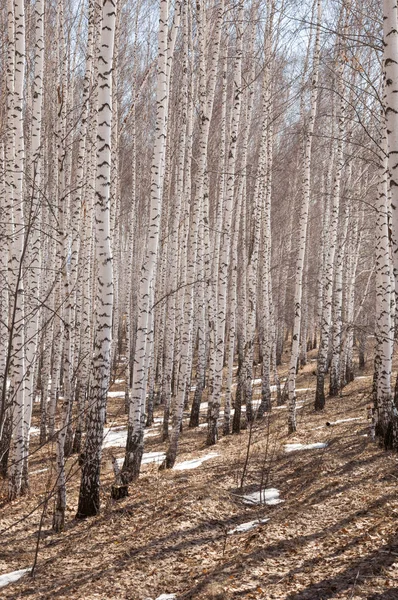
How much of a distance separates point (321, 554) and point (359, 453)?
11.4 ft

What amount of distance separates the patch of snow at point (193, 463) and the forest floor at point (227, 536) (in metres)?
0.23

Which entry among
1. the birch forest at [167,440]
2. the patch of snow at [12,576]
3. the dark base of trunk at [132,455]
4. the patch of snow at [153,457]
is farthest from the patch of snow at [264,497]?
the patch of snow at [153,457]

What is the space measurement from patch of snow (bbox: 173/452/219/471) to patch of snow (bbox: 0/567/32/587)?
12.0 ft

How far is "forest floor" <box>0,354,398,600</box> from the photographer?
4.22m

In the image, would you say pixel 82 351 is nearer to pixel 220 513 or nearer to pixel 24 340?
pixel 24 340

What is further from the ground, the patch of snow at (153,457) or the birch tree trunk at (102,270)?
the birch tree trunk at (102,270)

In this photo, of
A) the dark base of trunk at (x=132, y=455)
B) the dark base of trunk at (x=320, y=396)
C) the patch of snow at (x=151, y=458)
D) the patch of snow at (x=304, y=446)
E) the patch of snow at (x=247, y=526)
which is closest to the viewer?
the patch of snow at (x=247, y=526)

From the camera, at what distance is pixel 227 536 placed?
5.40m

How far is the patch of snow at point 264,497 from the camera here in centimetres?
642

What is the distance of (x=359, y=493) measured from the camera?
6.14 m

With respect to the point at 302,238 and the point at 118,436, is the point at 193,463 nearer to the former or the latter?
the point at 118,436

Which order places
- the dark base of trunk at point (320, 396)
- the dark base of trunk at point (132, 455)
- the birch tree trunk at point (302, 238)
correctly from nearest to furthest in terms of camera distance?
the dark base of trunk at point (132, 455) → the birch tree trunk at point (302, 238) → the dark base of trunk at point (320, 396)

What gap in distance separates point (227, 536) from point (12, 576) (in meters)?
2.00

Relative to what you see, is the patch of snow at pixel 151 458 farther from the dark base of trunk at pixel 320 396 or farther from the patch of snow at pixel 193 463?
the dark base of trunk at pixel 320 396
